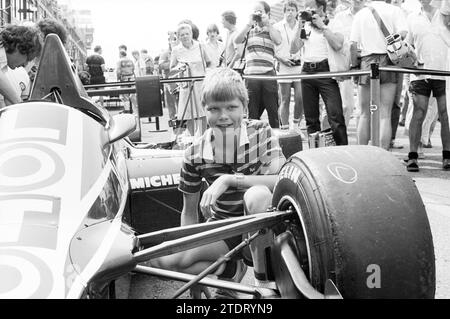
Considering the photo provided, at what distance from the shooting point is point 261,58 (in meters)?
7.85

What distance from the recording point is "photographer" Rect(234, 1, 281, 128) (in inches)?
299

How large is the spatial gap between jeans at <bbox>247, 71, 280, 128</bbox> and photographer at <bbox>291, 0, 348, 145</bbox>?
50 centimetres

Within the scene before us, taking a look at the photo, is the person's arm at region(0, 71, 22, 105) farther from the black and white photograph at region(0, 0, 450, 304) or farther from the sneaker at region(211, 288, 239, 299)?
the sneaker at region(211, 288, 239, 299)

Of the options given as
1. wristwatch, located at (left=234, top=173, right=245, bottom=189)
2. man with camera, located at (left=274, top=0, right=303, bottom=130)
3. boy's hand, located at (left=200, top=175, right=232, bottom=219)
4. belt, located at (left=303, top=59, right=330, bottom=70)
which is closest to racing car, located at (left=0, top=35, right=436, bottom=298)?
boy's hand, located at (left=200, top=175, right=232, bottom=219)

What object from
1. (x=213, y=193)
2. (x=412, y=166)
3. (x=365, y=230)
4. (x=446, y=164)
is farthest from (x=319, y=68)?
(x=365, y=230)

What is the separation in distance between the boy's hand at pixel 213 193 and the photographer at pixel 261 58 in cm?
510

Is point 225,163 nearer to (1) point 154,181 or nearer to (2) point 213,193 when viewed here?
(2) point 213,193

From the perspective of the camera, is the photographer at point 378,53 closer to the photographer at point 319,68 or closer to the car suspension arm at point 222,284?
the photographer at point 319,68

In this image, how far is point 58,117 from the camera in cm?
264

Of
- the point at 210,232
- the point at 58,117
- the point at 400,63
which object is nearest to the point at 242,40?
the point at 400,63

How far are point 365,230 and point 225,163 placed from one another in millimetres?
1047

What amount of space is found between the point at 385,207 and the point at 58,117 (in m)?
1.47
